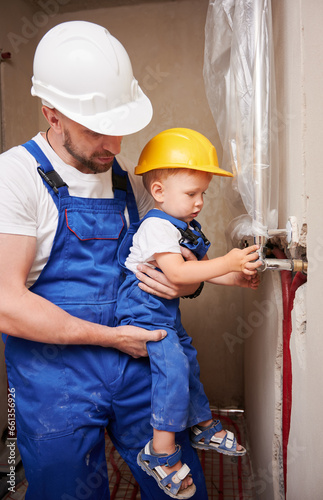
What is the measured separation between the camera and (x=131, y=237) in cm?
164

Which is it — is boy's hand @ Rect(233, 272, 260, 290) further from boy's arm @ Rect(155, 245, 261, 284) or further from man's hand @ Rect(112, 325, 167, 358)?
man's hand @ Rect(112, 325, 167, 358)

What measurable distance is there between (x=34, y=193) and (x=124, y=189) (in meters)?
0.37

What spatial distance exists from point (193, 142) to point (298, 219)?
0.48 metres

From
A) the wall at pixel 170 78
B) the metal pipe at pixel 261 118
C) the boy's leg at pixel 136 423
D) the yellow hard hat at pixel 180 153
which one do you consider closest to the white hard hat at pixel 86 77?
the yellow hard hat at pixel 180 153

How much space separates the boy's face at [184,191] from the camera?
1465mm

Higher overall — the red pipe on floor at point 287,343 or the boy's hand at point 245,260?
the boy's hand at point 245,260

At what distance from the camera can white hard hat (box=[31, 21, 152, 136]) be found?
53.9 inches

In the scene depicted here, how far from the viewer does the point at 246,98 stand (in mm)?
1438

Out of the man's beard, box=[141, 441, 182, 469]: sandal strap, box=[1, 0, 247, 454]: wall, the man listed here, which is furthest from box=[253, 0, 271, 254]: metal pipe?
box=[1, 0, 247, 454]: wall

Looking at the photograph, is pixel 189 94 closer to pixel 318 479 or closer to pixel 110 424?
pixel 110 424

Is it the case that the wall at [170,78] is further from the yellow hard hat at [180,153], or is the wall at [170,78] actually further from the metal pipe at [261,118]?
the metal pipe at [261,118]

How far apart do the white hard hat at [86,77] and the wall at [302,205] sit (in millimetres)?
485

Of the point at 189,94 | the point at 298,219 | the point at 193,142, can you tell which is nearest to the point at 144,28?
the point at 189,94

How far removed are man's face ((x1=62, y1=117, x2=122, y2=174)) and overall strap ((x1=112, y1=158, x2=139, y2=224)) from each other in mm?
140
